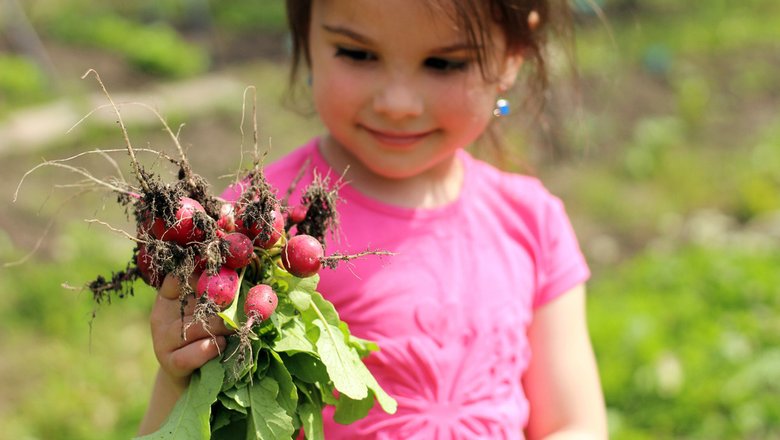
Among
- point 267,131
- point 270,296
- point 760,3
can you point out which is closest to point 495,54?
point 270,296

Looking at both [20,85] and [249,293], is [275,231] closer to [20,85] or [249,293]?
[249,293]

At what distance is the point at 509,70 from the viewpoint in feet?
7.33

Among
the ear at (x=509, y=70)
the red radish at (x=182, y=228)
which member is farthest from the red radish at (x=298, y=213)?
the ear at (x=509, y=70)

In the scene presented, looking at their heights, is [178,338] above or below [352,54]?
below

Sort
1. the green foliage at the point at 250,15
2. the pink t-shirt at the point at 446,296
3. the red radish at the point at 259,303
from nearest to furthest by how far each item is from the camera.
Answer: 1. the red radish at the point at 259,303
2. the pink t-shirt at the point at 446,296
3. the green foliage at the point at 250,15

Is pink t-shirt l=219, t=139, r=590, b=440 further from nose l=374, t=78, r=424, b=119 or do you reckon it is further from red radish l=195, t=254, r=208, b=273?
red radish l=195, t=254, r=208, b=273

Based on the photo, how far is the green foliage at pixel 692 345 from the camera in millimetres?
3859

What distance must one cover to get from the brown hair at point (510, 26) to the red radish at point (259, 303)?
0.71 meters

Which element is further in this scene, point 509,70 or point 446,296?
point 509,70

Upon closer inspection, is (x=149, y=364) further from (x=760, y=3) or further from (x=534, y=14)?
(x=760, y=3)

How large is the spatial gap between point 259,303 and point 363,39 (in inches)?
25.8

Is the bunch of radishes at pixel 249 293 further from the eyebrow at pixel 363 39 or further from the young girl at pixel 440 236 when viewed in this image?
the eyebrow at pixel 363 39

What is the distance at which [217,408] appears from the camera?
5.43ft

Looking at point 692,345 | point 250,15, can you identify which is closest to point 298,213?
point 692,345
